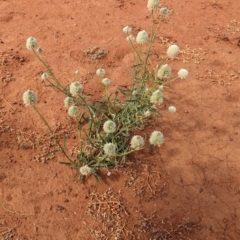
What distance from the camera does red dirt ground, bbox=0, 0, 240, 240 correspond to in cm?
288

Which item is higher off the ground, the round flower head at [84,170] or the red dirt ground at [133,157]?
the round flower head at [84,170]

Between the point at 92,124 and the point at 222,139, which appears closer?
the point at 92,124

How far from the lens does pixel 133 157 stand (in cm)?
329

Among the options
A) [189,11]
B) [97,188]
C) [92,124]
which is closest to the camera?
[97,188]

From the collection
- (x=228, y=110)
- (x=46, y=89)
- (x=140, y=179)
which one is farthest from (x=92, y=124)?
(x=228, y=110)

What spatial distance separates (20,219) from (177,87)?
87.1 inches

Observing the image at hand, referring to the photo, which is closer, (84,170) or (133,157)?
(84,170)

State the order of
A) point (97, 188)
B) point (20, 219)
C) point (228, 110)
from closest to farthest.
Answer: point (20, 219) < point (97, 188) < point (228, 110)

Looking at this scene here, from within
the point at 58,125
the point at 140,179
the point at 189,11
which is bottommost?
the point at 189,11

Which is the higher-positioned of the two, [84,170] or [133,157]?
A: [84,170]

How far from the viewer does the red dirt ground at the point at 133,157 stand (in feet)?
9.46

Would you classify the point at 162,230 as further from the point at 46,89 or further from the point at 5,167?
the point at 46,89

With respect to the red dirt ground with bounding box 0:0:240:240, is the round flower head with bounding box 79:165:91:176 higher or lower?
higher

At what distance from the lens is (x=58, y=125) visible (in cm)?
353
